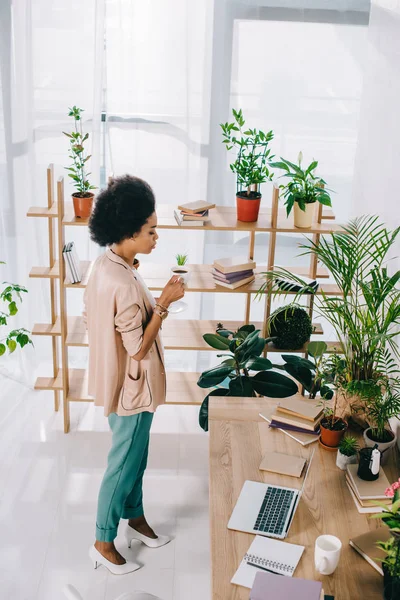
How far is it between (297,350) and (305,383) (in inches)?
17.0

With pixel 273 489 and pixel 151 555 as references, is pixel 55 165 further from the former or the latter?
pixel 273 489

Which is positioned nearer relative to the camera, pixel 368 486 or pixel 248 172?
pixel 368 486

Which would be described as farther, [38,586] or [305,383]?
[305,383]

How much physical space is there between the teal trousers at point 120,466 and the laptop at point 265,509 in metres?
0.57

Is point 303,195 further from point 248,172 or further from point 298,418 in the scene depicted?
point 298,418

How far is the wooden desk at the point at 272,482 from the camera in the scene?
1960 mm

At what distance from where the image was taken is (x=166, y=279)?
3.71 metres

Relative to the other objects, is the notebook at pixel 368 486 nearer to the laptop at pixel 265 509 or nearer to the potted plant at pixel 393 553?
the laptop at pixel 265 509

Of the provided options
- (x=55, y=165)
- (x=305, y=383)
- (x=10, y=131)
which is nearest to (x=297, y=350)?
(x=305, y=383)

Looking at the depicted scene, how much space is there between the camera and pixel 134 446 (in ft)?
9.03

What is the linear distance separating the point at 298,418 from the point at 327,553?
748 millimetres

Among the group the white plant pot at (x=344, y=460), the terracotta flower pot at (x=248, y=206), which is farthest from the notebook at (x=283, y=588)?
the terracotta flower pot at (x=248, y=206)

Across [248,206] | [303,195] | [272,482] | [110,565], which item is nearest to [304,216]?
[303,195]

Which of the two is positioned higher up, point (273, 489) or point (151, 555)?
point (273, 489)
